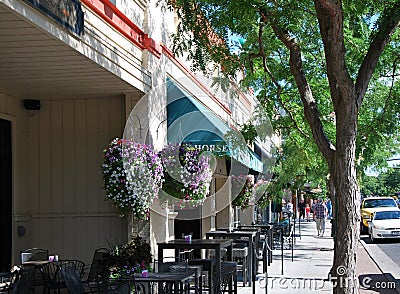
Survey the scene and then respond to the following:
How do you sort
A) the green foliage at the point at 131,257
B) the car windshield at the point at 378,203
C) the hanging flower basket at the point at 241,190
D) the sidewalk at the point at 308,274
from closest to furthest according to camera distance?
the green foliage at the point at 131,257 < the sidewalk at the point at 308,274 < the hanging flower basket at the point at 241,190 < the car windshield at the point at 378,203

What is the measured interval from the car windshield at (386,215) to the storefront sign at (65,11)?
24.5m

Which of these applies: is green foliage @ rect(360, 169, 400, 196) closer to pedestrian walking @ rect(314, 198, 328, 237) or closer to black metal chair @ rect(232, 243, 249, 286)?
pedestrian walking @ rect(314, 198, 328, 237)

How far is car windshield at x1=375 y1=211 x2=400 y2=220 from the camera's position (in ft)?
99.6

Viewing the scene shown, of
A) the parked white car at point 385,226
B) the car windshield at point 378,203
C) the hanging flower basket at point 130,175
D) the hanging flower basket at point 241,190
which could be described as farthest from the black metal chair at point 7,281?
the car windshield at point 378,203

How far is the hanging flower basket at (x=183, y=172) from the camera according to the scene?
11383 mm

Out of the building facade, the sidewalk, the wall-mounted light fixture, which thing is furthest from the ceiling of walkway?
the sidewalk

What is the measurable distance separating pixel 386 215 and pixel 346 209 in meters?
23.9

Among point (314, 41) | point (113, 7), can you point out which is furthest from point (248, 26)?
point (314, 41)

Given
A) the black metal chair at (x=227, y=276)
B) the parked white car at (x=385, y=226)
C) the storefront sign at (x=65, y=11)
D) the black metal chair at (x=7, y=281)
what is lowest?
the parked white car at (x=385, y=226)

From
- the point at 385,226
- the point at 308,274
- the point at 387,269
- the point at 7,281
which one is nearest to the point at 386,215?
the point at 385,226

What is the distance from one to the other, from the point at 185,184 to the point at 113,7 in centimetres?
320

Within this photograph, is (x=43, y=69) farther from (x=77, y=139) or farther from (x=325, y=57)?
(x=325, y=57)

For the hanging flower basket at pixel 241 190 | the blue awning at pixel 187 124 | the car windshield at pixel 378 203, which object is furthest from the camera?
the car windshield at pixel 378 203

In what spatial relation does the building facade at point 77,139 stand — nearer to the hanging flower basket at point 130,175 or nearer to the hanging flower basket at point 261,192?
the hanging flower basket at point 130,175
